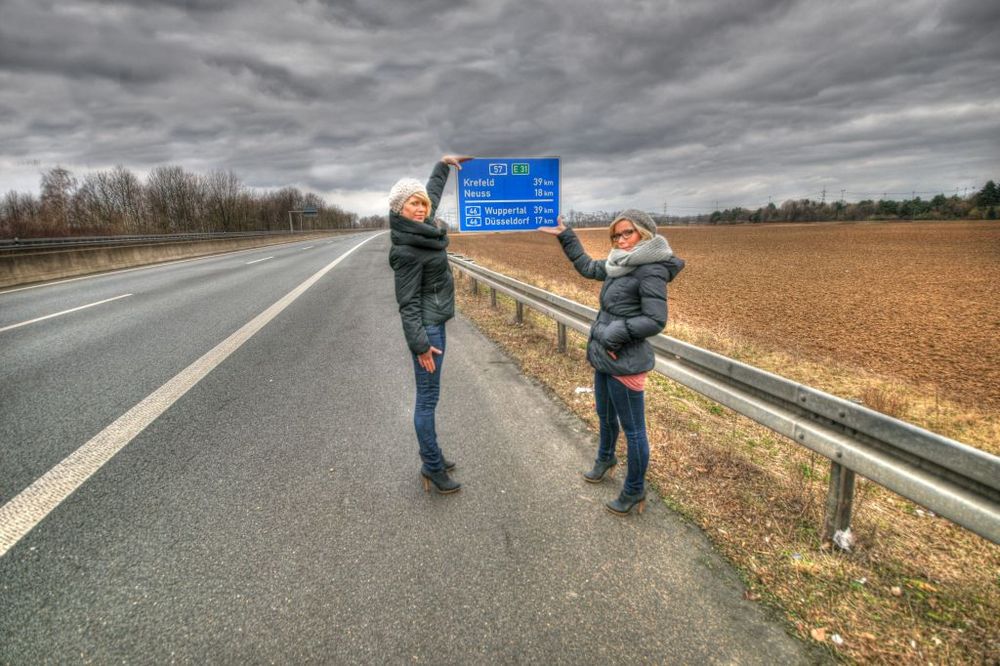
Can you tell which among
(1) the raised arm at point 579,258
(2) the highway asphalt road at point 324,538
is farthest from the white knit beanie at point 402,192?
(2) the highway asphalt road at point 324,538

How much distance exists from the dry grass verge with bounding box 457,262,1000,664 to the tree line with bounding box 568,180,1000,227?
186 feet

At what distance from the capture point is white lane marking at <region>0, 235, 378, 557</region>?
8.80 ft

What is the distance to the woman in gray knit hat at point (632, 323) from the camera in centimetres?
258

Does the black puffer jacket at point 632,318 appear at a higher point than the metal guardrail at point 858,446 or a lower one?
higher

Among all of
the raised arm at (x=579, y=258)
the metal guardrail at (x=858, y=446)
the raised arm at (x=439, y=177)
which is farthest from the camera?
the raised arm at (x=439, y=177)

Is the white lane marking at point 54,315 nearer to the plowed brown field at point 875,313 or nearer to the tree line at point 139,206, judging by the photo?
the plowed brown field at point 875,313

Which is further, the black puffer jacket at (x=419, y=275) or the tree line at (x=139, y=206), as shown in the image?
the tree line at (x=139, y=206)

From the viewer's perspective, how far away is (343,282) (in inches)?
542

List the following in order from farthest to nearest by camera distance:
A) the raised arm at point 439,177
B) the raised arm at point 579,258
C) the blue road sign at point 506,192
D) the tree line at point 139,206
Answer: the tree line at point 139,206, the blue road sign at point 506,192, the raised arm at point 439,177, the raised arm at point 579,258

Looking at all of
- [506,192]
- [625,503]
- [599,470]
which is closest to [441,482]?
[599,470]

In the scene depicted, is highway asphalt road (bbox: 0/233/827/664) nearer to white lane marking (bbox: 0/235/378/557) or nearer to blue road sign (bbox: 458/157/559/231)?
white lane marking (bbox: 0/235/378/557)

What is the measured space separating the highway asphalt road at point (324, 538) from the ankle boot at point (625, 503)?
5 centimetres

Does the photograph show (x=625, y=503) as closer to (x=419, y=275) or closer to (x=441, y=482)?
(x=441, y=482)

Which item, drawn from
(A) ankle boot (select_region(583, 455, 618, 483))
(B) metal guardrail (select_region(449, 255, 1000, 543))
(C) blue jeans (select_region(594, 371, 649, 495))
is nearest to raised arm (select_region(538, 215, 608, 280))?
(C) blue jeans (select_region(594, 371, 649, 495))
